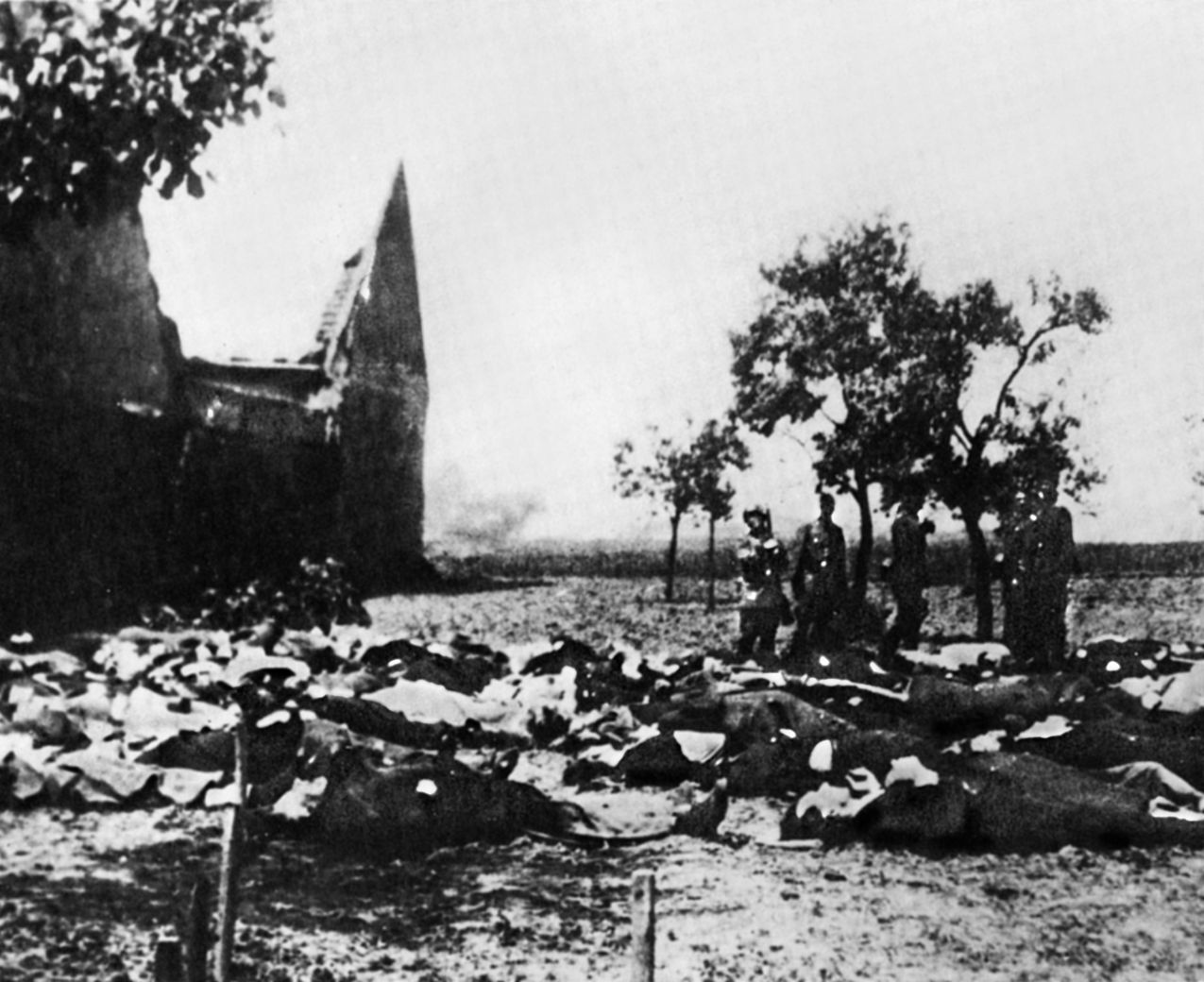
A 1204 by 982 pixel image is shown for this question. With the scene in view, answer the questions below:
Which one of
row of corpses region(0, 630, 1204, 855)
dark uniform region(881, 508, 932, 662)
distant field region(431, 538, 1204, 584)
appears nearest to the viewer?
row of corpses region(0, 630, 1204, 855)

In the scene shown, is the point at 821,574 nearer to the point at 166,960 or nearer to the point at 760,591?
the point at 760,591

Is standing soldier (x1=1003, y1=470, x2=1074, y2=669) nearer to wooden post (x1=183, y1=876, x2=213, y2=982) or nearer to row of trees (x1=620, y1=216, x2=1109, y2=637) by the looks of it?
row of trees (x1=620, y1=216, x2=1109, y2=637)

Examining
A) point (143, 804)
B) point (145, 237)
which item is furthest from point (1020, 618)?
point (145, 237)

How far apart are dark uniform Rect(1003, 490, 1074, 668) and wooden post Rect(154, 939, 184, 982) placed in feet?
26.2

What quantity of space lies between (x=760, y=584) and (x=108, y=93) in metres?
6.53

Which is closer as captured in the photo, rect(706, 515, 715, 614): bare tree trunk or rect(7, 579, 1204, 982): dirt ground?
rect(7, 579, 1204, 982): dirt ground

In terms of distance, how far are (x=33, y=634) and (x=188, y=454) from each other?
2640mm

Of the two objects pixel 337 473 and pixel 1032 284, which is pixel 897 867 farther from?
pixel 337 473

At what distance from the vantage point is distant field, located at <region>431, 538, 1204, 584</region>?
440 inches

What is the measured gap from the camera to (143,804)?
5656 mm

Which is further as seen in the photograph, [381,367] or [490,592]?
[381,367]

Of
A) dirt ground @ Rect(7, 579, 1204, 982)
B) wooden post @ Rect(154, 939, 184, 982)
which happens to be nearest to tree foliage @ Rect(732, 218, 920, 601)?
dirt ground @ Rect(7, 579, 1204, 982)

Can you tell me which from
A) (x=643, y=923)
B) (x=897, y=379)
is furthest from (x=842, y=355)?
(x=643, y=923)

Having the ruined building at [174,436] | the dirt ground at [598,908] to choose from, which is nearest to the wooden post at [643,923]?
the dirt ground at [598,908]
